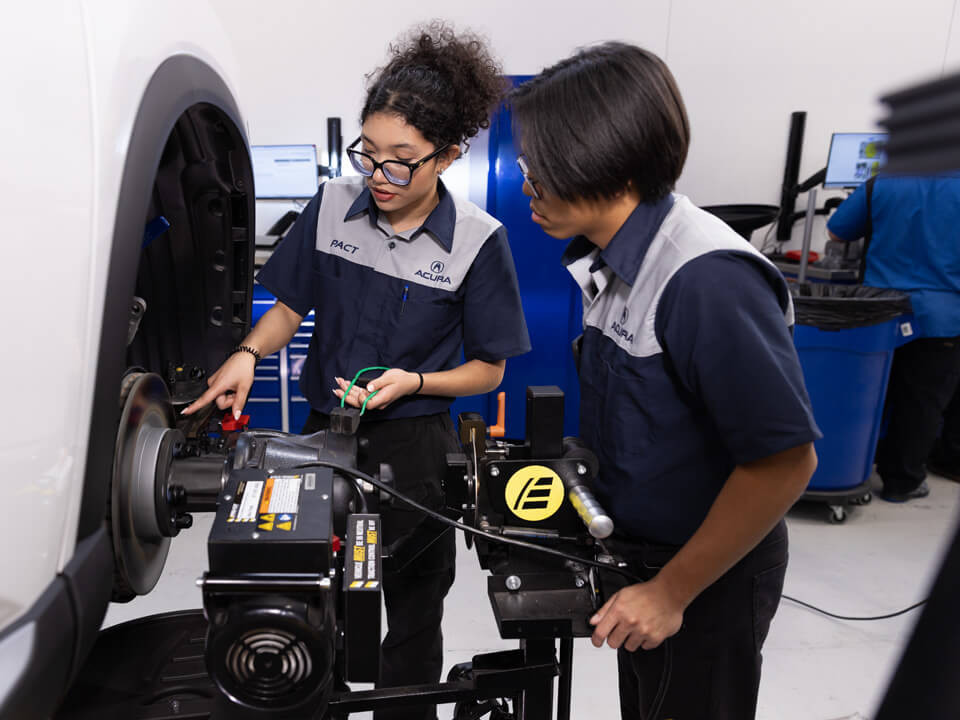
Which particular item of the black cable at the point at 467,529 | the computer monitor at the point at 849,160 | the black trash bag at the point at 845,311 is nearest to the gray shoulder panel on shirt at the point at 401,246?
the black cable at the point at 467,529

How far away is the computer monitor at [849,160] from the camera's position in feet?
12.6

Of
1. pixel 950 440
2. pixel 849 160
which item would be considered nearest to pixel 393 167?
pixel 849 160

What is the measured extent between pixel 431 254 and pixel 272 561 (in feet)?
3.14

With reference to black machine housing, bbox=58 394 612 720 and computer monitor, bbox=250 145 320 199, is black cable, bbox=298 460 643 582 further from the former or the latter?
computer monitor, bbox=250 145 320 199

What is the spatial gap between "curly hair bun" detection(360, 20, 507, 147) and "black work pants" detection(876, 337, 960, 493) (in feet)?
9.02

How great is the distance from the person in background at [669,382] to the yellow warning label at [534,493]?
0.15 m

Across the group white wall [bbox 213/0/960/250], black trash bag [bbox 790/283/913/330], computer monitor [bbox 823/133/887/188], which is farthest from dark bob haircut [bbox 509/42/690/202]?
computer monitor [bbox 823/133/887/188]

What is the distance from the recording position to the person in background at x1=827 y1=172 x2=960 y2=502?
10.3 ft

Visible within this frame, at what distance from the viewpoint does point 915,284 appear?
3246mm

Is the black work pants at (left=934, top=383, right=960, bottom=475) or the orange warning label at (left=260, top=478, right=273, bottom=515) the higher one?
the orange warning label at (left=260, top=478, right=273, bottom=515)

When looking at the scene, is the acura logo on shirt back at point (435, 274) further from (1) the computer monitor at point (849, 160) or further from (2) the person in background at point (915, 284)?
(1) the computer monitor at point (849, 160)

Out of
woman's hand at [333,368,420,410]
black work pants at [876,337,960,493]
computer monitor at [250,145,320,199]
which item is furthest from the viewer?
computer monitor at [250,145,320,199]

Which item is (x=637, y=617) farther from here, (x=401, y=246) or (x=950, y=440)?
(x=950, y=440)

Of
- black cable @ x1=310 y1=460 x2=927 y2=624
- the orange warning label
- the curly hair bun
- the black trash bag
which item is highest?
the curly hair bun
